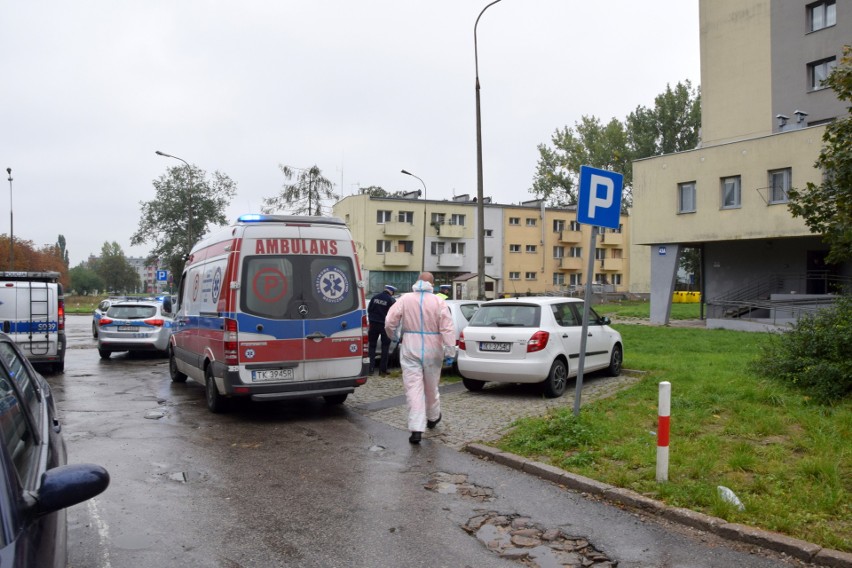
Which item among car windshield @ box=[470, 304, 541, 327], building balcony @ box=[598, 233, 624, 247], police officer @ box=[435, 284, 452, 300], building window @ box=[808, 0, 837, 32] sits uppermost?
building window @ box=[808, 0, 837, 32]

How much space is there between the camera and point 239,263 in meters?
8.66

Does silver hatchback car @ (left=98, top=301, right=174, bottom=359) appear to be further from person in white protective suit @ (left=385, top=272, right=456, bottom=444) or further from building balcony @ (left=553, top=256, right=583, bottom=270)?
building balcony @ (left=553, top=256, right=583, bottom=270)

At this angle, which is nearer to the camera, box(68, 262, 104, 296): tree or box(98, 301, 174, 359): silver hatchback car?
box(98, 301, 174, 359): silver hatchback car

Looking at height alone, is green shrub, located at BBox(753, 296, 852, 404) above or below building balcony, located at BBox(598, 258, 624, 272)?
below

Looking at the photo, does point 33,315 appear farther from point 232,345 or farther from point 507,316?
point 507,316

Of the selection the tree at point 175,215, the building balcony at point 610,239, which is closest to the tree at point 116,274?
the tree at point 175,215

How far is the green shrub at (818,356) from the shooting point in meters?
8.38

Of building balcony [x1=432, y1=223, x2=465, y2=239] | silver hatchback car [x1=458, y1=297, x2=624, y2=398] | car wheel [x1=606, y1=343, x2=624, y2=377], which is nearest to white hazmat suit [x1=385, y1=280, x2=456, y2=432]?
silver hatchback car [x1=458, y1=297, x2=624, y2=398]

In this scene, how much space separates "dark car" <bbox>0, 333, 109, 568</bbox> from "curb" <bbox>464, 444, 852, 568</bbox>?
4143 mm

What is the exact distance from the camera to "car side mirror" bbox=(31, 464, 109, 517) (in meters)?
2.15

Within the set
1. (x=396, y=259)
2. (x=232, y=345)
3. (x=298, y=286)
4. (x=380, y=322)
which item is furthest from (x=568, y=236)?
(x=232, y=345)

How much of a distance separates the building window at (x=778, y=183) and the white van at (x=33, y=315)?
2373cm

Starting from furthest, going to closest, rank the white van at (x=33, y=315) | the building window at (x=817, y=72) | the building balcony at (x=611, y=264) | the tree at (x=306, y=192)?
the building balcony at (x=611, y=264)
the tree at (x=306, y=192)
the building window at (x=817, y=72)
the white van at (x=33, y=315)

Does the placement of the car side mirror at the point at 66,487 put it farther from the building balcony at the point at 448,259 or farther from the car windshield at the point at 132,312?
the building balcony at the point at 448,259
